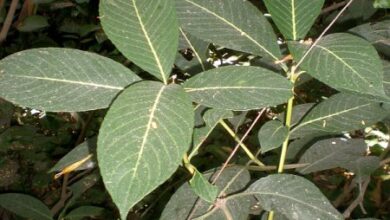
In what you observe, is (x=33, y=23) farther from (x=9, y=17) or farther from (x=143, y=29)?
(x=143, y=29)

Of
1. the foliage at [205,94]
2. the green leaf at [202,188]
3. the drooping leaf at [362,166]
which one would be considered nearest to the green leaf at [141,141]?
the foliage at [205,94]

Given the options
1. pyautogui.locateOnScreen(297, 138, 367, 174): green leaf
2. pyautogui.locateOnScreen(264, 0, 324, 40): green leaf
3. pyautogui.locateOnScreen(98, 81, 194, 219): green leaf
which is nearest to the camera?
pyautogui.locateOnScreen(98, 81, 194, 219): green leaf

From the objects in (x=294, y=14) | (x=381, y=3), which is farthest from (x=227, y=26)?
(x=381, y=3)

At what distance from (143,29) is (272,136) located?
296 millimetres

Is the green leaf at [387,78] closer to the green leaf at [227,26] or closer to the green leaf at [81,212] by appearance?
the green leaf at [227,26]

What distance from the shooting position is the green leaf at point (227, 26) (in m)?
0.70

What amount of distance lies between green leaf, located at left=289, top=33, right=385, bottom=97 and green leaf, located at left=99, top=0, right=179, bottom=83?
6.7 inches

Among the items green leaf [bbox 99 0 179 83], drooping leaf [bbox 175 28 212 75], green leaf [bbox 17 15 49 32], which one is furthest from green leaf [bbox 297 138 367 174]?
green leaf [bbox 17 15 49 32]

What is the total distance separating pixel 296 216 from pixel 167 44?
0.34 meters

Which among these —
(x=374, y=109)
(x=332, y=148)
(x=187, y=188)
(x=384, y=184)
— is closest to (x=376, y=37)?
(x=374, y=109)

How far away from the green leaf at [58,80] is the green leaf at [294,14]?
0.25 metres

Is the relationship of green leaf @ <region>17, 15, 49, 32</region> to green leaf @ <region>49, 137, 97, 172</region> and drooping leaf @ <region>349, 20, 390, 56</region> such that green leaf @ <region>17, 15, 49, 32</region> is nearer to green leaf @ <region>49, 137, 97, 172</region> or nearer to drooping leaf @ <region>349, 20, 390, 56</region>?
green leaf @ <region>49, 137, 97, 172</region>

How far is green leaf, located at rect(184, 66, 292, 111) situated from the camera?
0.57 meters

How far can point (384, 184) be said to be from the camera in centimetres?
182
